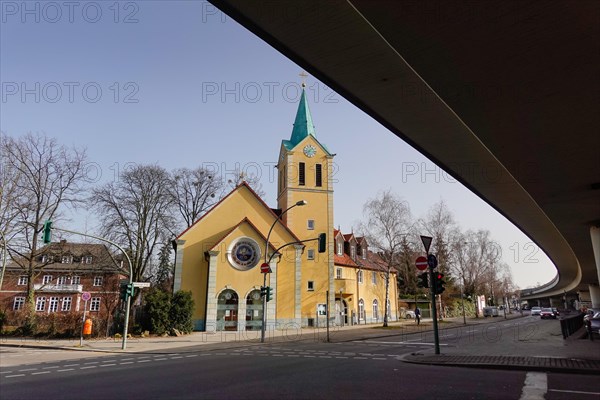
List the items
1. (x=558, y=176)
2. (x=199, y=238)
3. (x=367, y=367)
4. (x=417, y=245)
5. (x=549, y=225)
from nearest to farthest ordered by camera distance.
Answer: (x=558, y=176), (x=367, y=367), (x=549, y=225), (x=199, y=238), (x=417, y=245)

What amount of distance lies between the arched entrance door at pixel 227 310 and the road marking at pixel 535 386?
2557 cm

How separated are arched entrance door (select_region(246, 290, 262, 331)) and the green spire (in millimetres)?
16861

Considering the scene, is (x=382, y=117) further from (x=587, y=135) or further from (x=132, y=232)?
(x=132, y=232)

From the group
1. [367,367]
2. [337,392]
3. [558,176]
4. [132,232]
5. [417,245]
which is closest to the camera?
[337,392]

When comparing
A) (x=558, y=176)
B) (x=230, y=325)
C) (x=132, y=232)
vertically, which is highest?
(x=132, y=232)

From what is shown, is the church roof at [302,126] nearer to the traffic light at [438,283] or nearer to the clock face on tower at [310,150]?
the clock face on tower at [310,150]

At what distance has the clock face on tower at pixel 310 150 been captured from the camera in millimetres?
41969

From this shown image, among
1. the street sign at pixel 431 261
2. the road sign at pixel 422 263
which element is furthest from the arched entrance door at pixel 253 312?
the street sign at pixel 431 261

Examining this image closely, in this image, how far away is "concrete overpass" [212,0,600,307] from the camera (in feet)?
16.7

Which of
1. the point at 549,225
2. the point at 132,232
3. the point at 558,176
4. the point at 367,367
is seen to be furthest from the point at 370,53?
the point at 132,232

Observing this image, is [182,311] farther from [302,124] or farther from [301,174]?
[302,124]

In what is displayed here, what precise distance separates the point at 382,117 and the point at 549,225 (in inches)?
596

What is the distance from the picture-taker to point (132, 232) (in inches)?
1458

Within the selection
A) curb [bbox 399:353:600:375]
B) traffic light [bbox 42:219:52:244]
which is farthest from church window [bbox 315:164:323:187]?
curb [bbox 399:353:600:375]
